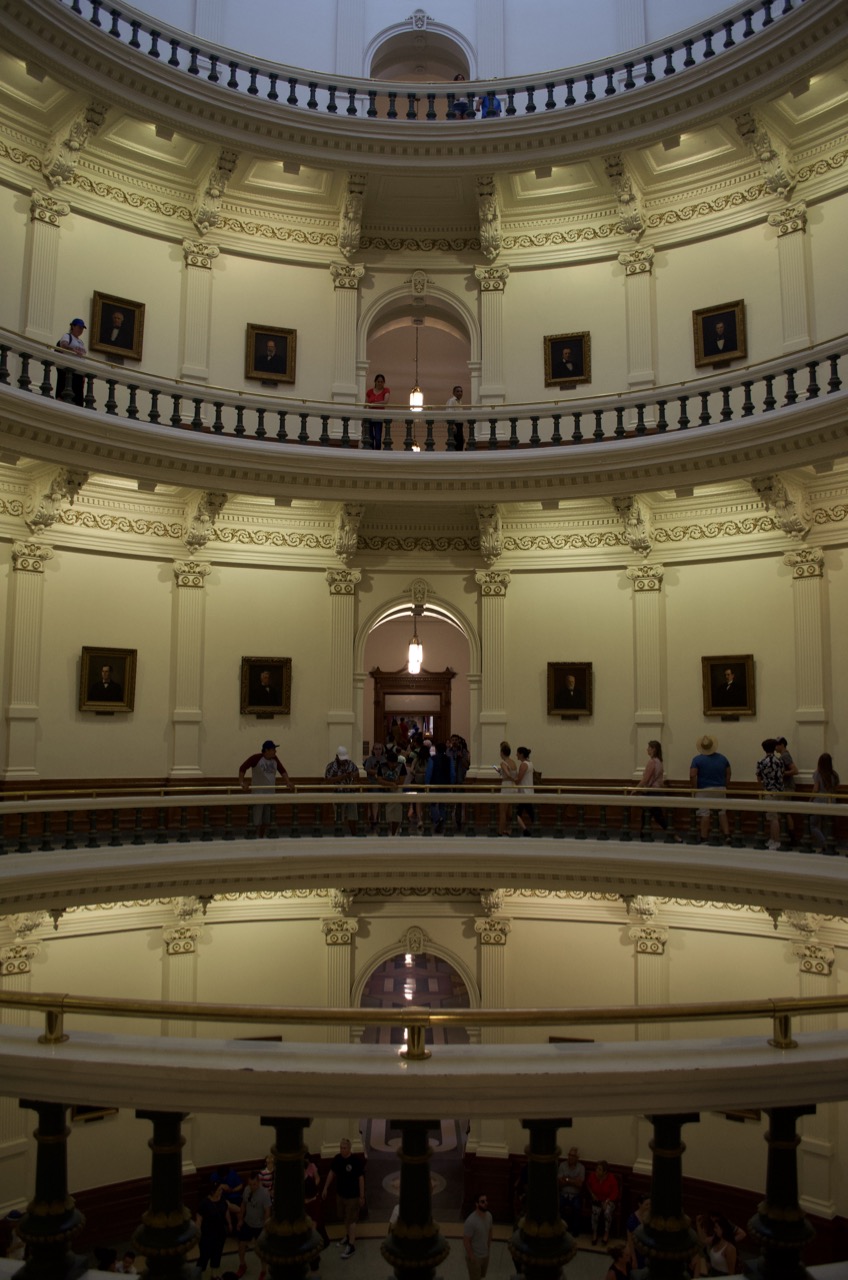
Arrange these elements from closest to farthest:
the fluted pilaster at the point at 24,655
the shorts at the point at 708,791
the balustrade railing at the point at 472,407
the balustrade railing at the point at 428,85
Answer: the shorts at the point at 708,791 → the balustrade railing at the point at 472,407 → the fluted pilaster at the point at 24,655 → the balustrade railing at the point at 428,85

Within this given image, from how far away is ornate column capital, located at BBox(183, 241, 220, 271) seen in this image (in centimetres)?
1717

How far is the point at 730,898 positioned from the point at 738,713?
444 cm

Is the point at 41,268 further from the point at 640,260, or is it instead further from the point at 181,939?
the point at 181,939

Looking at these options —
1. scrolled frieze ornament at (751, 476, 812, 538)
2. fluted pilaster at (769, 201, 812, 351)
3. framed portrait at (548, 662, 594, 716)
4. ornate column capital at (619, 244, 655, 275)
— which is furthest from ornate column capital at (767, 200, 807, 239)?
framed portrait at (548, 662, 594, 716)

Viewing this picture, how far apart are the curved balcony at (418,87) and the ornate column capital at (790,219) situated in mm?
1784

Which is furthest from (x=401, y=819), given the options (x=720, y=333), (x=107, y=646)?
(x=720, y=333)

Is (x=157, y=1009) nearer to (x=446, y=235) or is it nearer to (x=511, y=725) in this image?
(x=511, y=725)

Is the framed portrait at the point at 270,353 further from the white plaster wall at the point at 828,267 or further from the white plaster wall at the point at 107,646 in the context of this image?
the white plaster wall at the point at 828,267

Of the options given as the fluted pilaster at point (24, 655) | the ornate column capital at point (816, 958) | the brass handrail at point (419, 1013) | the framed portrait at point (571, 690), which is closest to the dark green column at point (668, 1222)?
the brass handrail at point (419, 1013)

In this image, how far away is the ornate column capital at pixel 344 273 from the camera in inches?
715

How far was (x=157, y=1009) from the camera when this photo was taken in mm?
2396

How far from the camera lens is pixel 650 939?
49.4 ft

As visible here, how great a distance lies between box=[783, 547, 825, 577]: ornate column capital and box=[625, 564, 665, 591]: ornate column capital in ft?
7.09

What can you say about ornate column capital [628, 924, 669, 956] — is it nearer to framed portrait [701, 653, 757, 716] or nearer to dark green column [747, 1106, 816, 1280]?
framed portrait [701, 653, 757, 716]
